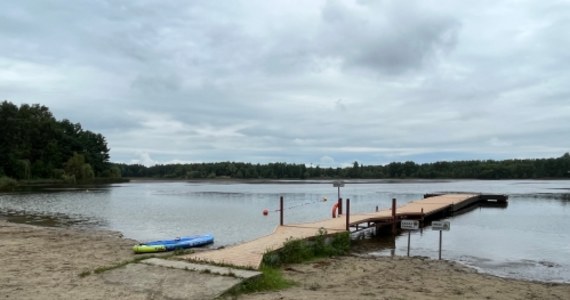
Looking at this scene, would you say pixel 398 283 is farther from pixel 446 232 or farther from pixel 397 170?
pixel 397 170

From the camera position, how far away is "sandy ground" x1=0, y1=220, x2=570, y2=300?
27.2ft

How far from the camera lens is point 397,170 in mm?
151250

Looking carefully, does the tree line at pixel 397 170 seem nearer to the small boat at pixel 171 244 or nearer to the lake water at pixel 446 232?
the lake water at pixel 446 232

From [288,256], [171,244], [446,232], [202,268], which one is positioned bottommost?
[446,232]

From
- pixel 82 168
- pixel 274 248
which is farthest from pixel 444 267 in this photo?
pixel 82 168

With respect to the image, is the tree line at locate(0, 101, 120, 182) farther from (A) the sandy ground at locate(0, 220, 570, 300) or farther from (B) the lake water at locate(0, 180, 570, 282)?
(A) the sandy ground at locate(0, 220, 570, 300)

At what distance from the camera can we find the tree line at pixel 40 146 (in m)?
79.2

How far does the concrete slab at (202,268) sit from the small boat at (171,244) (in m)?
4.59

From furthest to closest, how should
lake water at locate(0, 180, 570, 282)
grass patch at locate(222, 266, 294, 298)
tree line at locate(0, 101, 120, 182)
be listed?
tree line at locate(0, 101, 120, 182) < lake water at locate(0, 180, 570, 282) < grass patch at locate(222, 266, 294, 298)

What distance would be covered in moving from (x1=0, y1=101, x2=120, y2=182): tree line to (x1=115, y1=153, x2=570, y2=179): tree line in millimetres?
53023

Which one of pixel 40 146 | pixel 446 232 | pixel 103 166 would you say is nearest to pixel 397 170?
pixel 103 166

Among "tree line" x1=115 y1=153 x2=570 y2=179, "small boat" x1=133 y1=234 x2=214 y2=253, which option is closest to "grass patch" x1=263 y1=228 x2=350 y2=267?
"small boat" x1=133 y1=234 x2=214 y2=253

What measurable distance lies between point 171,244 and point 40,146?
83.5 meters

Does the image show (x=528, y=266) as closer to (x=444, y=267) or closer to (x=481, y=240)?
(x=444, y=267)
